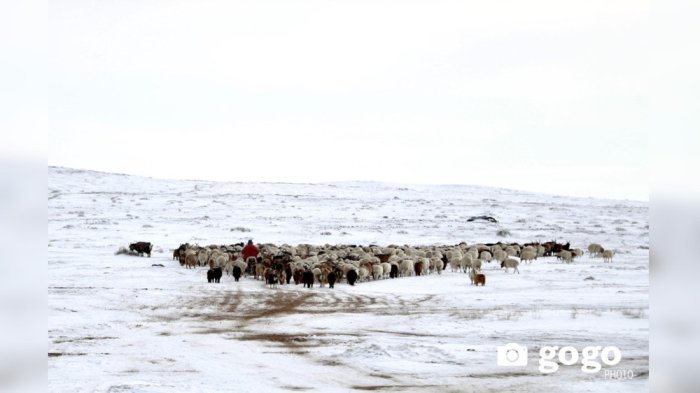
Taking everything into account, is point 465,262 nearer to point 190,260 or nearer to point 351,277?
point 351,277

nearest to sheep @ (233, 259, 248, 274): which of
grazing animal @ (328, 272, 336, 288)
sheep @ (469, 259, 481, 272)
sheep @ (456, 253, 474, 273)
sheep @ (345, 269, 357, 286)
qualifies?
grazing animal @ (328, 272, 336, 288)

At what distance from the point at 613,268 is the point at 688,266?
23959mm

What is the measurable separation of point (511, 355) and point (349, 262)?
49.0 ft

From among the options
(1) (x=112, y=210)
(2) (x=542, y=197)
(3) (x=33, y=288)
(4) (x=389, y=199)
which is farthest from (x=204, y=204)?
(3) (x=33, y=288)

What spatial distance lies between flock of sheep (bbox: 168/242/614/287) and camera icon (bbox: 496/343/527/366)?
10761mm

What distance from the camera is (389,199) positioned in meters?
79.6

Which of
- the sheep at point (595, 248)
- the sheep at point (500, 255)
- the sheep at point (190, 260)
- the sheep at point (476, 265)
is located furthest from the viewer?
the sheep at point (595, 248)

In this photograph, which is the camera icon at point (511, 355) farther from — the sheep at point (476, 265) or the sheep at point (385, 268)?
the sheep at point (476, 265)

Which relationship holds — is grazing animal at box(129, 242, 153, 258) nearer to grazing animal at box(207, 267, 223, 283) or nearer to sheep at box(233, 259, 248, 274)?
sheep at box(233, 259, 248, 274)

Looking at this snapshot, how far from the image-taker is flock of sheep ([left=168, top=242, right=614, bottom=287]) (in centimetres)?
2344

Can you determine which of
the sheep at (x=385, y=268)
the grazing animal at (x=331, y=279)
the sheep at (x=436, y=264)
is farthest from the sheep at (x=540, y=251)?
Result: the grazing animal at (x=331, y=279)

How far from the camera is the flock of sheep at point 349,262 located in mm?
23438

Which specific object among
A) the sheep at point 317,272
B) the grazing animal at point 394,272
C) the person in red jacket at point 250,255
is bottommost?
the grazing animal at point 394,272

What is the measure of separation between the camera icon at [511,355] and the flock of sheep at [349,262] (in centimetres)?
1076
